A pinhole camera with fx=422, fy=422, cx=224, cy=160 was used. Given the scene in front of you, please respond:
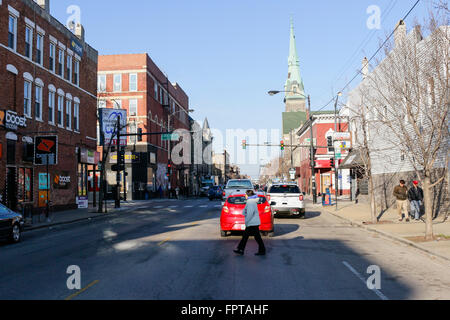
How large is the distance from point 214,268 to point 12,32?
21677 millimetres

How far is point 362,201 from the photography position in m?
33.3

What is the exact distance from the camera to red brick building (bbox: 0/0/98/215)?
923 inches

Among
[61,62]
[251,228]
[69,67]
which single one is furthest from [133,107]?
[251,228]

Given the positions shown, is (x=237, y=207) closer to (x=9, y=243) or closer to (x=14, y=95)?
(x=9, y=243)

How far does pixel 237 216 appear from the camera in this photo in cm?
1420

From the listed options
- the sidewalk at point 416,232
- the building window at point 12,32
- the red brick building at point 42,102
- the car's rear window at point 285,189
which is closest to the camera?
the sidewalk at point 416,232

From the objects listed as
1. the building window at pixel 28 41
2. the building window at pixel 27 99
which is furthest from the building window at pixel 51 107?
the building window at pixel 28 41

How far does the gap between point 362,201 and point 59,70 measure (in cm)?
2493

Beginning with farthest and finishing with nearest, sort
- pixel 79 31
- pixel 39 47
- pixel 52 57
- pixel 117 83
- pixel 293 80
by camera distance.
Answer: pixel 293 80, pixel 117 83, pixel 79 31, pixel 52 57, pixel 39 47

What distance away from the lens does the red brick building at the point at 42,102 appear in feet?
76.9

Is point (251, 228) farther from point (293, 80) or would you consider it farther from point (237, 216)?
point (293, 80)

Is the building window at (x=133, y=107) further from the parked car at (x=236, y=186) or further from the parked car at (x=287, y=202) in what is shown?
the parked car at (x=287, y=202)

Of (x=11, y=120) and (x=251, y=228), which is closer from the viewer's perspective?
(x=251, y=228)
